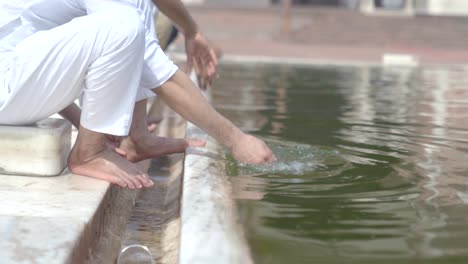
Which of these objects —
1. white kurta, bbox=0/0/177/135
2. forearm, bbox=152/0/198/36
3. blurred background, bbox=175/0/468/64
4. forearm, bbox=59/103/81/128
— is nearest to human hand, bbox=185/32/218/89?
forearm, bbox=152/0/198/36

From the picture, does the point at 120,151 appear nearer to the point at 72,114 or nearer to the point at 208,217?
the point at 72,114

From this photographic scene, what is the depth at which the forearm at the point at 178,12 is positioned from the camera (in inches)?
124

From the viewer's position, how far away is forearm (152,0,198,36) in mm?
3158

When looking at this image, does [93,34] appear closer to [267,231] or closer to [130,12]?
[130,12]

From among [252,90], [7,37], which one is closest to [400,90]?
[252,90]

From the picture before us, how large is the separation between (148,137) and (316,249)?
129 centimetres

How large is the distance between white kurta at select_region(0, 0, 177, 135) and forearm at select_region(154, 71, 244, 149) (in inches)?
4.4

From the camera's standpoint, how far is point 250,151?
277cm

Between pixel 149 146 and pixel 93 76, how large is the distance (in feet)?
2.35

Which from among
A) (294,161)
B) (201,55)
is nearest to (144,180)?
(294,161)

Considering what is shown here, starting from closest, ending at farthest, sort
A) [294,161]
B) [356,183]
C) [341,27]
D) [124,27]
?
1. [124,27]
2. [356,183]
3. [294,161]
4. [341,27]

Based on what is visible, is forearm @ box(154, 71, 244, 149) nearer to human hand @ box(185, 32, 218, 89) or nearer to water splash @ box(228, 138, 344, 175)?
water splash @ box(228, 138, 344, 175)

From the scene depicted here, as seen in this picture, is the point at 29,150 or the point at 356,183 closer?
the point at 29,150

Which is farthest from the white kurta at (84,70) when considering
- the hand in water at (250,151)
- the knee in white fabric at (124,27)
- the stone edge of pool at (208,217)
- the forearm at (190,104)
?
the hand in water at (250,151)
